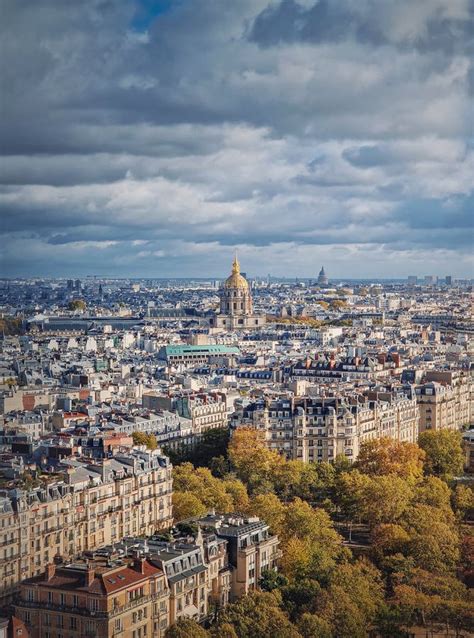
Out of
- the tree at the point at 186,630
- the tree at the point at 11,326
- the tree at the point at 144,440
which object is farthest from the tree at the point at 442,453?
the tree at the point at 11,326

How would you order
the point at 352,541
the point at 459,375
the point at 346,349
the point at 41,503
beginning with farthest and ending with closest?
the point at 346,349 < the point at 459,375 < the point at 352,541 < the point at 41,503

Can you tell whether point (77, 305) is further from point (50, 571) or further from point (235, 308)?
point (50, 571)

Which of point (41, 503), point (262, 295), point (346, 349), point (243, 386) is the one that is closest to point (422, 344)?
point (346, 349)

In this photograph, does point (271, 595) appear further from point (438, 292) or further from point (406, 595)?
point (438, 292)

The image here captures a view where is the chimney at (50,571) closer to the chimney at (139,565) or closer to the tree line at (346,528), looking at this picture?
the chimney at (139,565)

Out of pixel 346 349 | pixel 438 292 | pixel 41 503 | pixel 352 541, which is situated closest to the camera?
pixel 41 503

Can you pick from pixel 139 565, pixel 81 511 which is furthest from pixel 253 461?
pixel 139 565

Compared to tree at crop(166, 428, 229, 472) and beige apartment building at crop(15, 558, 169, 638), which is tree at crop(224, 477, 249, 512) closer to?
tree at crop(166, 428, 229, 472)
